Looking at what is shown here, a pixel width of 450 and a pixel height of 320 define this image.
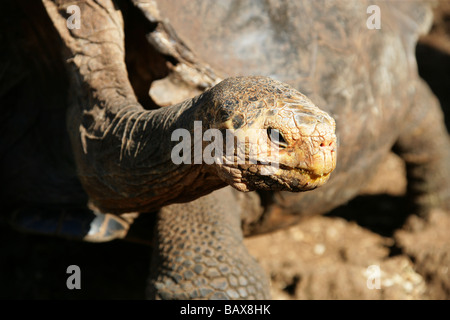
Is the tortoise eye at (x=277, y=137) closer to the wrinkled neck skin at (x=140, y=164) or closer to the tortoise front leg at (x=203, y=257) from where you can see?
the wrinkled neck skin at (x=140, y=164)

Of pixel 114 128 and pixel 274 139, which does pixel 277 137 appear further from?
pixel 114 128

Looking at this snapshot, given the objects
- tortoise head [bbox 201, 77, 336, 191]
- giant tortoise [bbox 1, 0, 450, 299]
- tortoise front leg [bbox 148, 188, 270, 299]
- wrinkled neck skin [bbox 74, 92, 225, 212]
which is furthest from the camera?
tortoise front leg [bbox 148, 188, 270, 299]

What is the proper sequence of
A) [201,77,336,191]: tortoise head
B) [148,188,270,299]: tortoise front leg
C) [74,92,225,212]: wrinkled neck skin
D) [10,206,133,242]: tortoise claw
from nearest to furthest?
[201,77,336,191]: tortoise head, [74,92,225,212]: wrinkled neck skin, [148,188,270,299]: tortoise front leg, [10,206,133,242]: tortoise claw

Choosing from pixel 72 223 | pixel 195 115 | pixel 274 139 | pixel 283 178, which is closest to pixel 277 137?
pixel 274 139

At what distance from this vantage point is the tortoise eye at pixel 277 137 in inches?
58.0

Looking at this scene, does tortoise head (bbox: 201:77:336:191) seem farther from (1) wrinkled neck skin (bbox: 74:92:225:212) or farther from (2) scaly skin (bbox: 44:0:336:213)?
(1) wrinkled neck skin (bbox: 74:92:225:212)

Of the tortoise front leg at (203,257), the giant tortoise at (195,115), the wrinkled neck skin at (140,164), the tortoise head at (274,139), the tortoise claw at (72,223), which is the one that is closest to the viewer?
the tortoise head at (274,139)

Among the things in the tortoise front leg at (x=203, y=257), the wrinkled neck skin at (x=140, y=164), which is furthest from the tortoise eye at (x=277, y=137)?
the tortoise front leg at (x=203, y=257)

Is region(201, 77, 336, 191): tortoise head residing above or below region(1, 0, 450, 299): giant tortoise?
above

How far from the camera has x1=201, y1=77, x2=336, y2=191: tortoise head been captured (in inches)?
57.8

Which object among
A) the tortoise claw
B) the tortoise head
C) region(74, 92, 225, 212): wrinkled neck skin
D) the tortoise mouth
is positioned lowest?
the tortoise claw

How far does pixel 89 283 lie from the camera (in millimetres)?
3492

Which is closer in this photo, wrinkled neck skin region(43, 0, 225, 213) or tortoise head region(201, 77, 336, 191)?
tortoise head region(201, 77, 336, 191)

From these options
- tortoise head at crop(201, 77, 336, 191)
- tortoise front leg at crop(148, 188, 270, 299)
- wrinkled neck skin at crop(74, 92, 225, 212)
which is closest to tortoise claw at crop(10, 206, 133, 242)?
tortoise front leg at crop(148, 188, 270, 299)
